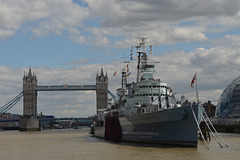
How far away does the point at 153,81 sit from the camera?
160 ft

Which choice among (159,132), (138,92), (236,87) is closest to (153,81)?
(138,92)

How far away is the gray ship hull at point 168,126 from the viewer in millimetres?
35500

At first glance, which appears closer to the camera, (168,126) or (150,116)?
Result: (168,126)

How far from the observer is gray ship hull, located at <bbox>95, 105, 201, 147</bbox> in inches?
1398

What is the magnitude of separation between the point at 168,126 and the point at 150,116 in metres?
2.79

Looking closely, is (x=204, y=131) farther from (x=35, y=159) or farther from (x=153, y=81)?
(x=35, y=159)

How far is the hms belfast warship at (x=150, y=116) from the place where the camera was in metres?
35.8

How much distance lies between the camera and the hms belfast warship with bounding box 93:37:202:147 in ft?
117

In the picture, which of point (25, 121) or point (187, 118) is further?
point (25, 121)

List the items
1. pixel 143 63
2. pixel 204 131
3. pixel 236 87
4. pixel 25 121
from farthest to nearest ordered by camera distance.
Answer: pixel 25 121 → pixel 236 87 → pixel 143 63 → pixel 204 131

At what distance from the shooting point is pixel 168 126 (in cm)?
Result: 3775

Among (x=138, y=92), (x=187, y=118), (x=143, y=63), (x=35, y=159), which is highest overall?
(x=143, y=63)

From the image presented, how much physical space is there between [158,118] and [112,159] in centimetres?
870

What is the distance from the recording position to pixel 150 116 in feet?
131
